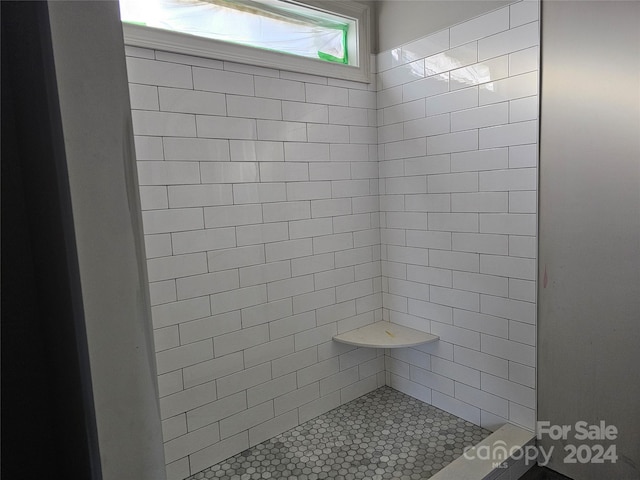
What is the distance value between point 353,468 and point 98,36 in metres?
1.96

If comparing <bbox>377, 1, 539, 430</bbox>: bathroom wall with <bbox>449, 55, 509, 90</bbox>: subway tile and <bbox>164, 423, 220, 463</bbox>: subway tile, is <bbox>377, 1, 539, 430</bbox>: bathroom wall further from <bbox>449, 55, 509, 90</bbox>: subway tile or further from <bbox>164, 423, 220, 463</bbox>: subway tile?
<bbox>164, 423, 220, 463</bbox>: subway tile

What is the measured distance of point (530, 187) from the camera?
1.79m

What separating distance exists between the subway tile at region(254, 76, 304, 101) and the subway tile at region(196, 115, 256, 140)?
16 cm

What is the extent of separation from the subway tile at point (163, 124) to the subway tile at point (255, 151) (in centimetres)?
20

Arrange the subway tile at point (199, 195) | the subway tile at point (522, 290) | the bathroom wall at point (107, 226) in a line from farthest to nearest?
the subway tile at point (522, 290) < the subway tile at point (199, 195) < the bathroom wall at point (107, 226)

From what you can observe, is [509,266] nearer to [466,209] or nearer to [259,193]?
[466,209]

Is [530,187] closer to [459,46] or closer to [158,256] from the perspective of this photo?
[459,46]

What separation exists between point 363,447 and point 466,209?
1.25 metres

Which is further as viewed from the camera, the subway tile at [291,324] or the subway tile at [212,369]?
the subway tile at [291,324]

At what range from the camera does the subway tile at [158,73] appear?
1597mm

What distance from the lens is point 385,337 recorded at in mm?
2270

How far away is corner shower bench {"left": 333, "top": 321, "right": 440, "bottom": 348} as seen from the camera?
2.19 metres

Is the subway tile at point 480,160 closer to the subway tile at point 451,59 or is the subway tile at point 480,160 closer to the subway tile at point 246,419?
the subway tile at point 451,59

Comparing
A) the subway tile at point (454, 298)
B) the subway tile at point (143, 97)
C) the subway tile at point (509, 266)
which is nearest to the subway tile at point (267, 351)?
the subway tile at point (454, 298)
